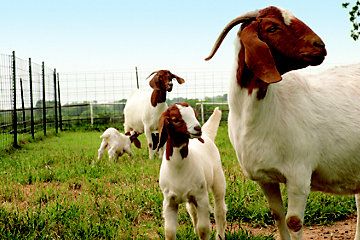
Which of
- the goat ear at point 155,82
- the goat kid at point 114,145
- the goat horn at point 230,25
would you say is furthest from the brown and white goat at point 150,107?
the goat horn at point 230,25

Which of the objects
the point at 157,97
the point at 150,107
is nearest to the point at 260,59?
the point at 157,97

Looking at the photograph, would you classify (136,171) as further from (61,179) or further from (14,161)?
Answer: (14,161)

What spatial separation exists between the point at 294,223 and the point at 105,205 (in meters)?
2.69

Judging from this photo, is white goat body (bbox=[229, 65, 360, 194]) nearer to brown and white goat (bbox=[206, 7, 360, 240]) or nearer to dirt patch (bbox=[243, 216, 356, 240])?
brown and white goat (bbox=[206, 7, 360, 240])

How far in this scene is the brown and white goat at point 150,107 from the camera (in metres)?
10.2

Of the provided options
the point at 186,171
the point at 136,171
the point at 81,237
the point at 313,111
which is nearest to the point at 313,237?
the point at 186,171

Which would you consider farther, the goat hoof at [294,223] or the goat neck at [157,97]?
the goat neck at [157,97]

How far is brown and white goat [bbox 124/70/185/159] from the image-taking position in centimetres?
1019

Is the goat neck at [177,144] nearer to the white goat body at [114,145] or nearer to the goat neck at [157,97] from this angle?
the white goat body at [114,145]

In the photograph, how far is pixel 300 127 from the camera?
3627 millimetres

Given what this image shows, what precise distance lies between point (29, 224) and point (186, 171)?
5.12 ft

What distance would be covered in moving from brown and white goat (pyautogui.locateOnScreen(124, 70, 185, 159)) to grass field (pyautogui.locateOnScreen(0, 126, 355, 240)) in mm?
1919

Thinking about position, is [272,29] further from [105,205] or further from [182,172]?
[105,205]

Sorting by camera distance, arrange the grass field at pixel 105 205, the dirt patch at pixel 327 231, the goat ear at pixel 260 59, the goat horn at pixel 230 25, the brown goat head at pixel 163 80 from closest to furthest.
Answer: the goat ear at pixel 260 59 → the goat horn at pixel 230 25 → the grass field at pixel 105 205 → the dirt patch at pixel 327 231 → the brown goat head at pixel 163 80
